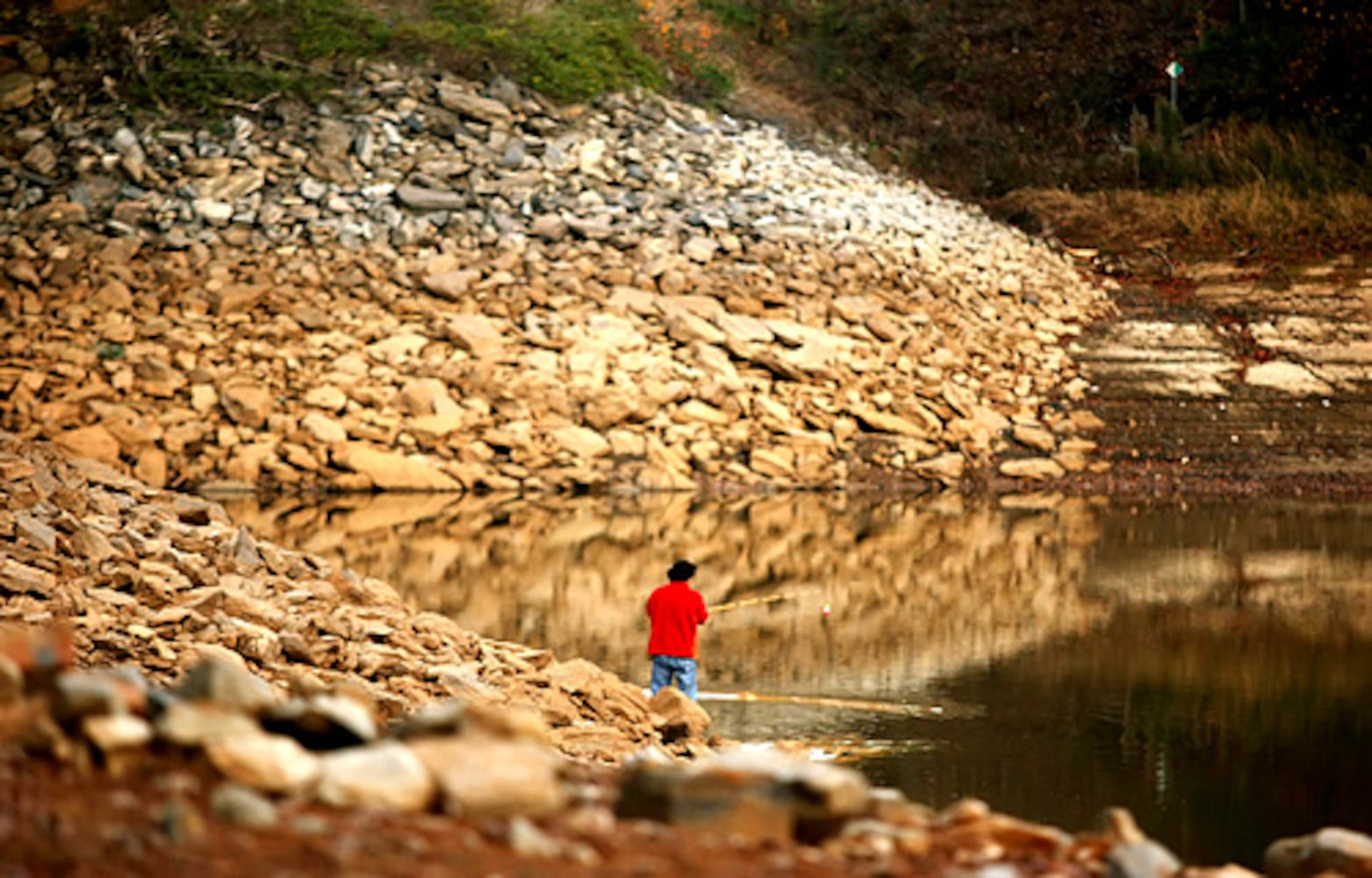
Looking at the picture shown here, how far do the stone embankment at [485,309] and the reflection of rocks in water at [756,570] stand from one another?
4.44 ft

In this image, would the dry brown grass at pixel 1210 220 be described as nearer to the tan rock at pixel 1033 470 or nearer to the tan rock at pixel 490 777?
the tan rock at pixel 1033 470

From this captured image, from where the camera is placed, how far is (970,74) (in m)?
36.2

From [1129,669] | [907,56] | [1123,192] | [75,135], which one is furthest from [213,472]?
[907,56]

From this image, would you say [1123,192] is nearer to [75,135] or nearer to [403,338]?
[403,338]

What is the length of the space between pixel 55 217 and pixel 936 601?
47.6ft

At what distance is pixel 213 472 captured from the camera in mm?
21891

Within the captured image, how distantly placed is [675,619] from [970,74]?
26.6m

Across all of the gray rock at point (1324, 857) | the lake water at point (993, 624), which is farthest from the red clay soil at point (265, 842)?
the lake water at point (993, 624)

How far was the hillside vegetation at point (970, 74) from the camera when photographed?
96.3ft

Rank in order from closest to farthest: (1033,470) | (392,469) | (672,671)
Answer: (672,671) < (392,469) < (1033,470)

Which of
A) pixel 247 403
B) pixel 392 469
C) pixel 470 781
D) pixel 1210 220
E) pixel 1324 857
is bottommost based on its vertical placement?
pixel 1324 857

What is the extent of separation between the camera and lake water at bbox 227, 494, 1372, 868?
1037cm

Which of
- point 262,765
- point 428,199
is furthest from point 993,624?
point 428,199

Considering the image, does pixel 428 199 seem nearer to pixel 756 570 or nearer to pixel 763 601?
pixel 756 570
